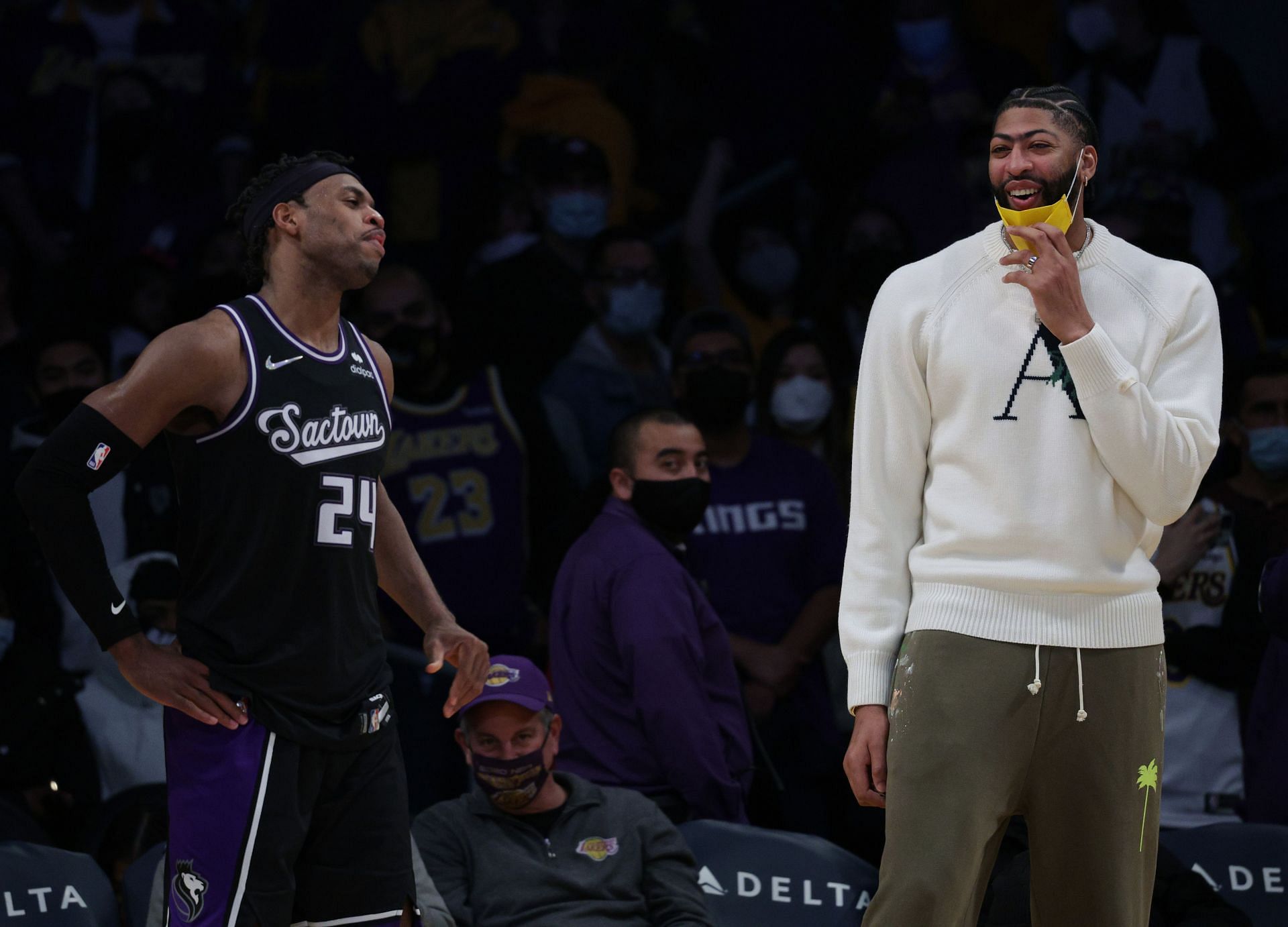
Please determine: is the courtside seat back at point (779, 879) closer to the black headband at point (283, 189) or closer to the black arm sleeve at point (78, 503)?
the black arm sleeve at point (78, 503)

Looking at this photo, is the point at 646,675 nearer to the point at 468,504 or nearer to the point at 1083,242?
the point at 468,504

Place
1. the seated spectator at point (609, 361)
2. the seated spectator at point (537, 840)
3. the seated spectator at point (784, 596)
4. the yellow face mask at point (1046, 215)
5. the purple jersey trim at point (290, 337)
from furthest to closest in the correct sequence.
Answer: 1. the seated spectator at point (609, 361)
2. the seated spectator at point (784, 596)
3. the seated spectator at point (537, 840)
4. the purple jersey trim at point (290, 337)
5. the yellow face mask at point (1046, 215)

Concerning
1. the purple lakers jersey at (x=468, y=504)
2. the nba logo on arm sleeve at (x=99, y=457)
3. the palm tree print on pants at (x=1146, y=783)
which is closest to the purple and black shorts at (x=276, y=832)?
the nba logo on arm sleeve at (x=99, y=457)

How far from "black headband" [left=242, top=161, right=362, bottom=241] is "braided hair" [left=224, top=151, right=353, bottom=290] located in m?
0.01

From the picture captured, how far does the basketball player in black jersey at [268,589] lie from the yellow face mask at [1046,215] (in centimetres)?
129

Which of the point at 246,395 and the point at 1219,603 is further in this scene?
the point at 1219,603

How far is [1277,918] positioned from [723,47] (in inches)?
202

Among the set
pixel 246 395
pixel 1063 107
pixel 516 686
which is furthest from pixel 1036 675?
pixel 516 686

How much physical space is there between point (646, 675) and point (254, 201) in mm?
2097

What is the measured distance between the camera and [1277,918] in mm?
4664

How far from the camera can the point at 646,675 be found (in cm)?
507

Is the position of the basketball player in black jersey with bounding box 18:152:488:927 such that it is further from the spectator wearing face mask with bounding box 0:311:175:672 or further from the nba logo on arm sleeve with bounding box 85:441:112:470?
the spectator wearing face mask with bounding box 0:311:175:672

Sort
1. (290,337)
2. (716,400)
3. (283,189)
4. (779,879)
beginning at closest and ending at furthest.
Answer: (290,337) → (283,189) → (779,879) → (716,400)

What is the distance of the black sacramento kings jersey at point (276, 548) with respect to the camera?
3.21 m
